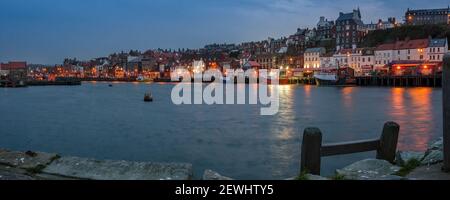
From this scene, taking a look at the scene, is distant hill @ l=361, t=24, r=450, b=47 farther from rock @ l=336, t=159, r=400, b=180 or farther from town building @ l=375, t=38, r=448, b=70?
rock @ l=336, t=159, r=400, b=180

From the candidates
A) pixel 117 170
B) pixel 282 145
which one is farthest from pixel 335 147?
pixel 282 145

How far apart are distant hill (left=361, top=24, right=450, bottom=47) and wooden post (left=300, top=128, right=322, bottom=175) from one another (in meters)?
170

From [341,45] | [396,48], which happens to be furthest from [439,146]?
[341,45]

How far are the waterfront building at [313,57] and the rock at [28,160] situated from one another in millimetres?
165332

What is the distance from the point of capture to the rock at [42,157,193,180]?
274 inches

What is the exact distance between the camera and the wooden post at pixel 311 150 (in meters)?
9.34

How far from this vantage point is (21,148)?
23.5m

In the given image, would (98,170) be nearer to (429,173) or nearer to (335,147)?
(335,147)

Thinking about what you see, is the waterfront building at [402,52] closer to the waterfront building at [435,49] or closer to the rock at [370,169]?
the waterfront building at [435,49]

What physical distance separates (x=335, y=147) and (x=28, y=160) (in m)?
6.08

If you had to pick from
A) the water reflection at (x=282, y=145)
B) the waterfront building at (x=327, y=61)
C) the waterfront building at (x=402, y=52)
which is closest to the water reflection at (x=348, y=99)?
the water reflection at (x=282, y=145)

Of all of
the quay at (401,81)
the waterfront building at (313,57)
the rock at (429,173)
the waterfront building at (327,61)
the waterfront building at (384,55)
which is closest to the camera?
the rock at (429,173)

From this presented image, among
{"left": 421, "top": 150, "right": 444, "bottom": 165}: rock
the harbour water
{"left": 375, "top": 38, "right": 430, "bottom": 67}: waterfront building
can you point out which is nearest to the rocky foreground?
{"left": 421, "top": 150, "right": 444, "bottom": 165}: rock
